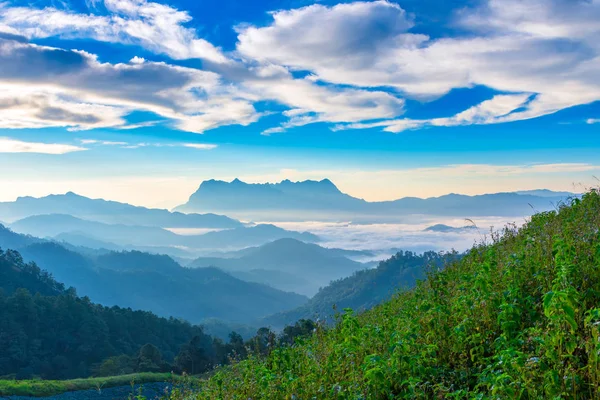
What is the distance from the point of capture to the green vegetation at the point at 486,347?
4832 millimetres

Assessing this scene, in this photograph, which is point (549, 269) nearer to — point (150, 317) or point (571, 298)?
point (571, 298)

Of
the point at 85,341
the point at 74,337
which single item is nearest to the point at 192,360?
the point at 85,341

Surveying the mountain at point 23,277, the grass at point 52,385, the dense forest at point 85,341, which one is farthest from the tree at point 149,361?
the mountain at point 23,277

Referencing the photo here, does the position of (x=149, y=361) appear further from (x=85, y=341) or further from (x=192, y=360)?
(x=85, y=341)

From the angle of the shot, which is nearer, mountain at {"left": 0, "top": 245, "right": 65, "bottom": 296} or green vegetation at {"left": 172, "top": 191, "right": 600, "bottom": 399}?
green vegetation at {"left": 172, "top": 191, "right": 600, "bottom": 399}

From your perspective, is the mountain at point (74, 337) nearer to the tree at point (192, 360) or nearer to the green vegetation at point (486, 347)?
the tree at point (192, 360)

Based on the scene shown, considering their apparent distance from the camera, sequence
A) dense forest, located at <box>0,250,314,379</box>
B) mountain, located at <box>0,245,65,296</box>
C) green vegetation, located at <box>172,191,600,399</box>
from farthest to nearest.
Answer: mountain, located at <box>0,245,65,296</box> < dense forest, located at <box>0,250,314,379</box> < green vegetation, located at <box>172,191,600,399</box>

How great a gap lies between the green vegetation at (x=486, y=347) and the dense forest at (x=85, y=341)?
47369 millimetres

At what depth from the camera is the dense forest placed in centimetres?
5844

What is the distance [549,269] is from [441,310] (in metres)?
1.96

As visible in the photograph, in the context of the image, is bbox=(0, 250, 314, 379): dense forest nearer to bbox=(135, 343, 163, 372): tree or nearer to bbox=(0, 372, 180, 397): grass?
bbox=(135, 343, 163, 372): tree

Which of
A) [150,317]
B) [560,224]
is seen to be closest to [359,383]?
[560,224]

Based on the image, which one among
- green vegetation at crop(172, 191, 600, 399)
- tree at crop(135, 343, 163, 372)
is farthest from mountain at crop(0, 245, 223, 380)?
green vegetation at crop(172, 191, 600, 399)

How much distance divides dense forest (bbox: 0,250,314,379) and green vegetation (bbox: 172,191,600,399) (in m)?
47.4
